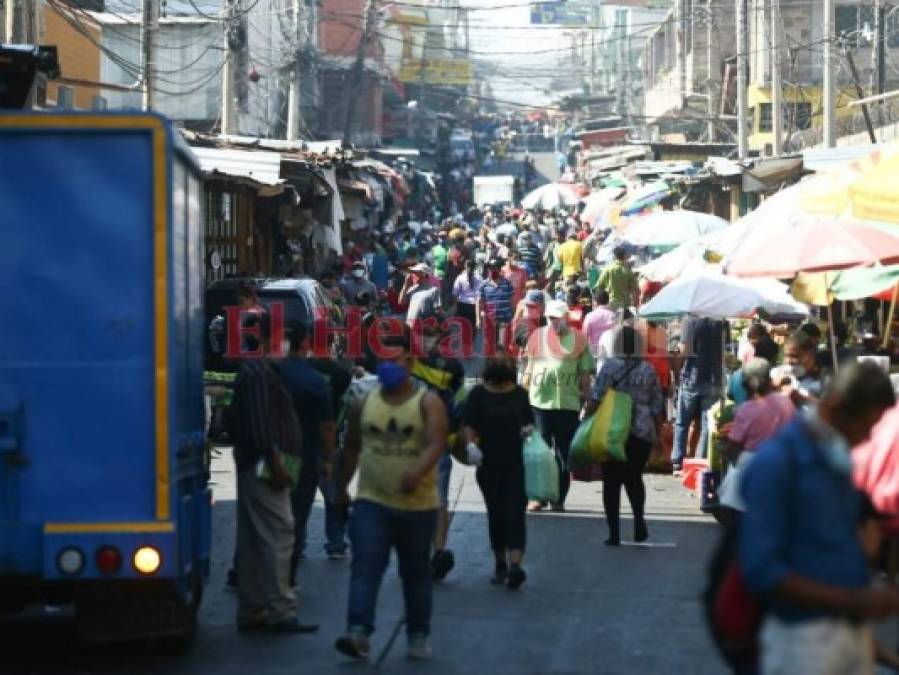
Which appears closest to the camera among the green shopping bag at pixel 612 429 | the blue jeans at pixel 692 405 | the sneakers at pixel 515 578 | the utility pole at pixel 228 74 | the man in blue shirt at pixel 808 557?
the man in blue shirt at pixel 808 557

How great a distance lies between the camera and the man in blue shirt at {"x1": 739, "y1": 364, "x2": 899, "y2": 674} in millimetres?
5508

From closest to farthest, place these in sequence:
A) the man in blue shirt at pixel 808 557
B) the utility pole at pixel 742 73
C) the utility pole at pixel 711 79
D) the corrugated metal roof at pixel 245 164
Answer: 1. the man in blue shirt at pixel 808 557
2. the corrugated metal roof at pixel 245 164
3. the utility pole at pixel 742 73
4. the utility pole at pixel 711 79

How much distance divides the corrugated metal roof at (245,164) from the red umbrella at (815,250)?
32.5 feet

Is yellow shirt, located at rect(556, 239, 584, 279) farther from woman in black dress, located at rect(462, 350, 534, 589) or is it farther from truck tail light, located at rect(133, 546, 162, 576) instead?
truck tail light, located at rect(133, 546, 162, 576)

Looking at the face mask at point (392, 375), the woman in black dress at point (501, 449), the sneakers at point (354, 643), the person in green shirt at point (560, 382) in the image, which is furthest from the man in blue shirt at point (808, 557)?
the person in green shirt at point (560, 382)

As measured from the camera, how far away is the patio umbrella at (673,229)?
27469mm

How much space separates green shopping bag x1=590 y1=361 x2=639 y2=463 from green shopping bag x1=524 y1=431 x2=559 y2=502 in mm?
450

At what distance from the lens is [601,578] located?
1333 centimetres

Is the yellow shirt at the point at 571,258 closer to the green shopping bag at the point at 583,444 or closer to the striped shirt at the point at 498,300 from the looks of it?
the striped shirt at the point at 498,300

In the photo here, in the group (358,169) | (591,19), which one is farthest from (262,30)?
(591,19)

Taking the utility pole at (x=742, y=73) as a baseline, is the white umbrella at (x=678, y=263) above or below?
below

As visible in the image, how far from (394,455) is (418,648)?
1055mm

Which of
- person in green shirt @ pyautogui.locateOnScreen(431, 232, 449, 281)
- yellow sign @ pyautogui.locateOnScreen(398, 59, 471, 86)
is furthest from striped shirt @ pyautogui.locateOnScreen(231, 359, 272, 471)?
yellow sign @ pyautogui.locateOnScreen(398, 59, 471, 86)

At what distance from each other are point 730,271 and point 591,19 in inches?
4742
